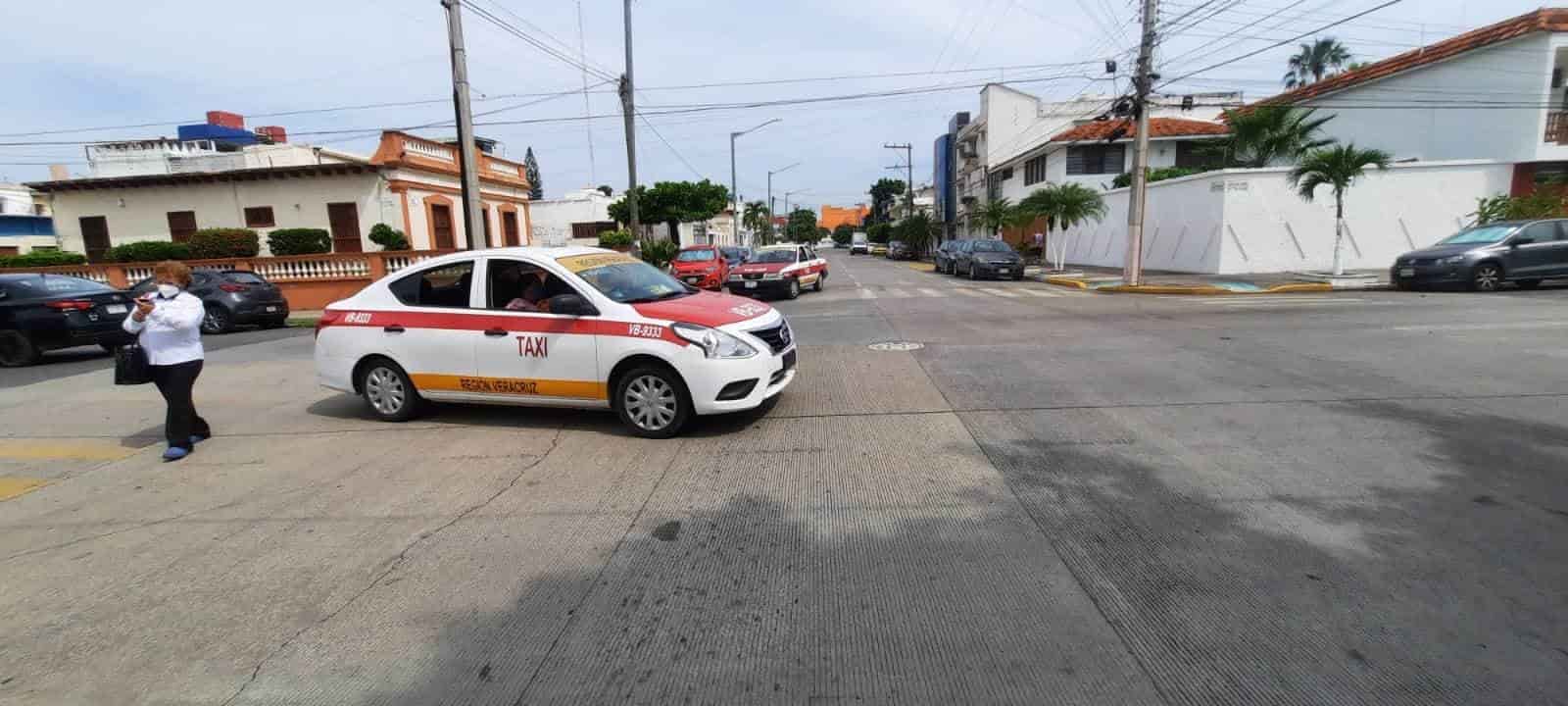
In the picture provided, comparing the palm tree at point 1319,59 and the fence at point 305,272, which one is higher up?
the palm tree at point 1319,59

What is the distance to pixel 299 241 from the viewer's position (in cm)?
2164

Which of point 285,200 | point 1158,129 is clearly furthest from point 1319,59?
point 285,200

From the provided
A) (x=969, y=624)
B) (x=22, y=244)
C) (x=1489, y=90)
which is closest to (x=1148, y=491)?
(x=969, y=624)

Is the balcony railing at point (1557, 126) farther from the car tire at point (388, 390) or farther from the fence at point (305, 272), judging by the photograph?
the fence at point (305, 272)

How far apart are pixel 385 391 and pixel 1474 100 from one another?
1317 inches

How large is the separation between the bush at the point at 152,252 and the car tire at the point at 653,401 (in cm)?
2172

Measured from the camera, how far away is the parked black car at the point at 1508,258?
15.0 m

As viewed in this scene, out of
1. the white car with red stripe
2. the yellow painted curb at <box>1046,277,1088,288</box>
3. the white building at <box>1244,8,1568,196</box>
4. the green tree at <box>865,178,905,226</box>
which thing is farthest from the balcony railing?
the green tree at <box>865,178,905,226</box>

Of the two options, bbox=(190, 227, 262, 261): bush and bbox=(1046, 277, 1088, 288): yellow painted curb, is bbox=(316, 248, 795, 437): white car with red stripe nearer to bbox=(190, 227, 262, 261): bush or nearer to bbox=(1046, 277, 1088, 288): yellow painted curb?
bbox=(1046, 277, 1088, 288): yellow painted curb

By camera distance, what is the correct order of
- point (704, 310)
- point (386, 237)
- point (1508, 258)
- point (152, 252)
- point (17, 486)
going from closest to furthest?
point (17, 486) → point (704, 310) → point (1508, 258) → point (152, 252) → point (386, 237)

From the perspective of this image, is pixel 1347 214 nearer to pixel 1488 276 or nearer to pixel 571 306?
pixel 1488 276

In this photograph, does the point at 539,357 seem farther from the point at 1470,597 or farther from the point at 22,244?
the point at 22,244

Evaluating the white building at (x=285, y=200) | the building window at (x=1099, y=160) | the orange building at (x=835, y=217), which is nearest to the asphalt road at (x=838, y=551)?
the white building at (x=285, y=200)

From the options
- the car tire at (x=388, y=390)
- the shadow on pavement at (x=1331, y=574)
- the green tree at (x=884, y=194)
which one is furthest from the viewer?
the green tree at (x=884, y=194)
